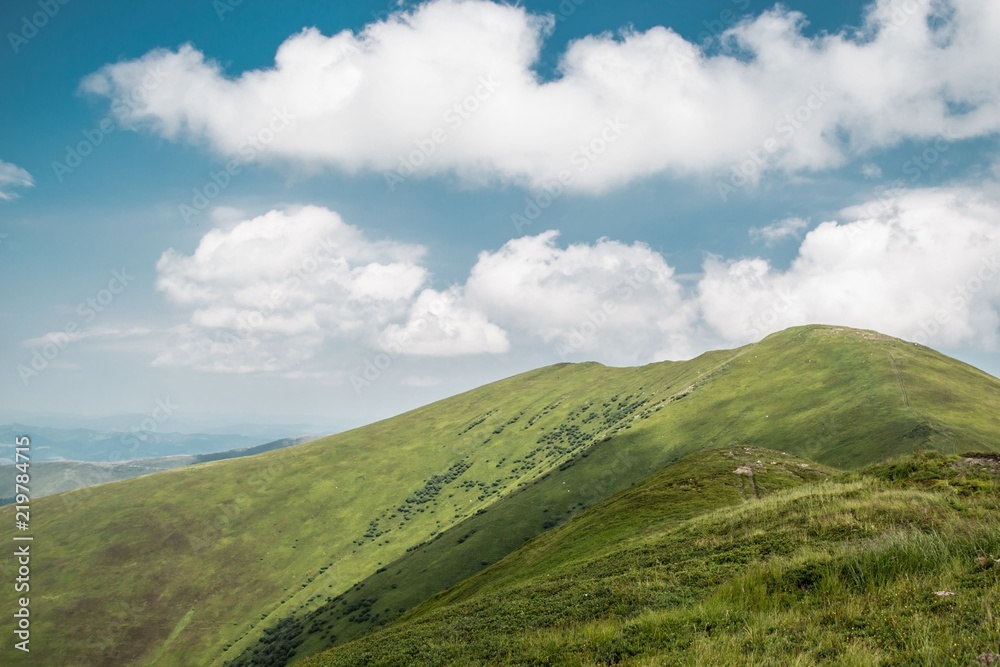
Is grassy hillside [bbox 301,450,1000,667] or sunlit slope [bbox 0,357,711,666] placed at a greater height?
Result: grassy hillside [bbox 301,450,1000,667]

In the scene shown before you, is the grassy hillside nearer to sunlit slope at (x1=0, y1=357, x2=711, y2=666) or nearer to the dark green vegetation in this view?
the dark green vegetation

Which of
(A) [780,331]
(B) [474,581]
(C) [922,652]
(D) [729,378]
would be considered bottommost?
(B) [474,581]

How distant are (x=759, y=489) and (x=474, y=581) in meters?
27.5

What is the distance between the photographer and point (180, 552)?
569 feet

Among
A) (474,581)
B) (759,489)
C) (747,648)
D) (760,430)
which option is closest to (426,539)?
(760,430)

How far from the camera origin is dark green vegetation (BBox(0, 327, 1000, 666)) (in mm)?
21578

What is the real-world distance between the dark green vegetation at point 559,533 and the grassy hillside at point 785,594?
0.19 m

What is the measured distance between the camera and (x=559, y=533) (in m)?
55.4

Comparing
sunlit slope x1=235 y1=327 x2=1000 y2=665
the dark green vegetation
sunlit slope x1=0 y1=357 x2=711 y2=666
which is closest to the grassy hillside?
the dark green vegetation

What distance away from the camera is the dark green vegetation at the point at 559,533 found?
21.6 m

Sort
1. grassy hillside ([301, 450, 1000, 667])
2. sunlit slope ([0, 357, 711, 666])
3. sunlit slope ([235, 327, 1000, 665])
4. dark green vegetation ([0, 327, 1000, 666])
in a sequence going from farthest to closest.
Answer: sunlit slope ([0, 357, 711, 666]), sunlit slope ([235, 327, 1000, 665]), dark green vegetation ([0, 327, 1000, 666]), grassy hillside ([301, 450, 1000, 667])

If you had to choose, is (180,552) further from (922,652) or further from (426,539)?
(922,652)

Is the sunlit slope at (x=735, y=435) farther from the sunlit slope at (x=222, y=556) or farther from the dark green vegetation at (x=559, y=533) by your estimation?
the sunlit slope at (x=222, y=556)

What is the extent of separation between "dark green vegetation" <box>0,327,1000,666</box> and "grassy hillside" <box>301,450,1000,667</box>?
188mm
